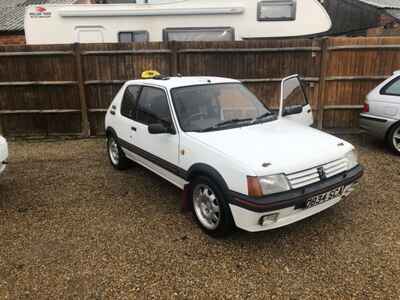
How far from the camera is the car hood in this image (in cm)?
299

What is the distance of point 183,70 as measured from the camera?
762 cm

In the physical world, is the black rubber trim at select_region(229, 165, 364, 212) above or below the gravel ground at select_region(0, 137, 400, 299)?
above

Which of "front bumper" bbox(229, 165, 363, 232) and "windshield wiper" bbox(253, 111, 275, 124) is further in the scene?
"windshield wiper" bbox(253, 111, 275, 124)

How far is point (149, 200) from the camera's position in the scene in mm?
4500

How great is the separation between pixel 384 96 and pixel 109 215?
5.37m

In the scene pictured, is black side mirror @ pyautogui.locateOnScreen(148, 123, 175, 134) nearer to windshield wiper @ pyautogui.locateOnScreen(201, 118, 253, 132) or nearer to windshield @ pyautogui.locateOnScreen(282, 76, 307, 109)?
windshield wiper @ pyautogui.locateOnScreen(201, 118, 253, 132)

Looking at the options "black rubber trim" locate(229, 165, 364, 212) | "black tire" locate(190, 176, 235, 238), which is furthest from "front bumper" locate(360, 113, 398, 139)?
"black tire" locate(190, 176, 235, 238)

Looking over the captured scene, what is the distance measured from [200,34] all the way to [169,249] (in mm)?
5852

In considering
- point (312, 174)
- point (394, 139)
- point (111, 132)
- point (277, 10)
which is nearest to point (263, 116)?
point (312, 174)

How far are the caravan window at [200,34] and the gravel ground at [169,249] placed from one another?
4.26 meters

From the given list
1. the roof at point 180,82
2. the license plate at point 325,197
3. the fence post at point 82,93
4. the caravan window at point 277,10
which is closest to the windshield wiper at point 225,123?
the roof at point 180,82

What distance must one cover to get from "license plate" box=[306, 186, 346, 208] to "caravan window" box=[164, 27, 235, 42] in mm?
5401

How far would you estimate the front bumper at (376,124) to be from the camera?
6.02 m

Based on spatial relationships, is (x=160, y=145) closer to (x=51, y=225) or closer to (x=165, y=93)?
(x=165, y=93)
